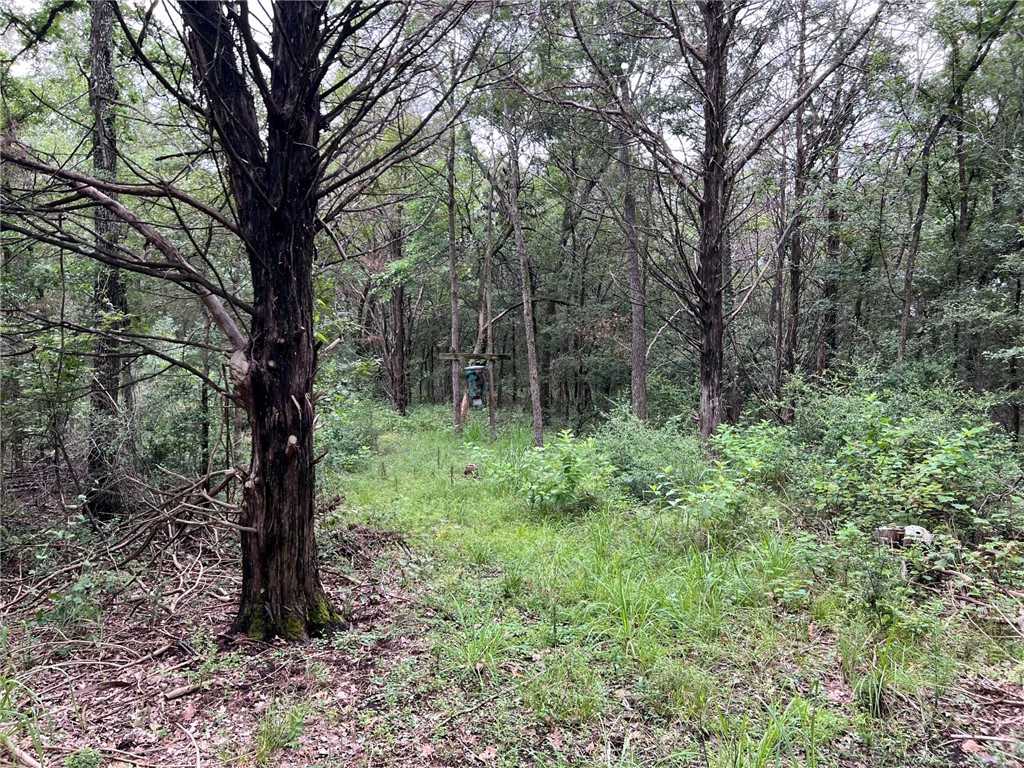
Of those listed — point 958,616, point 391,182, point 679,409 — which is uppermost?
point 391,182

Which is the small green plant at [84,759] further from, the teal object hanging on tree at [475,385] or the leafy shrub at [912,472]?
the teal object hanging on tree at [475,385]

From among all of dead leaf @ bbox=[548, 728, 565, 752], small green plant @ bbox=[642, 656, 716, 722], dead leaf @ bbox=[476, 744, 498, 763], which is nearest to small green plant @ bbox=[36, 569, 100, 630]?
dead leaf @ bbox=[476, 744, 498, 763]

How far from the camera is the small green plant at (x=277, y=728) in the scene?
2.18 metres

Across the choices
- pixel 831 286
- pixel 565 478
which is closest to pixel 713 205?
pixel 565 478

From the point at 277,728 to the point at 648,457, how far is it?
191 inches

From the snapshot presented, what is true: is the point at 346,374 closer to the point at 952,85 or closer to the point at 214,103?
the point at 214,103

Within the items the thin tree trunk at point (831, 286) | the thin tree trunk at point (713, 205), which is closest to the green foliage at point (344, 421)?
the thin tree trunk at point (713, 205)

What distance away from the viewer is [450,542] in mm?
4820

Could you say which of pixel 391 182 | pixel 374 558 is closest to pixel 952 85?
pixel 391 182

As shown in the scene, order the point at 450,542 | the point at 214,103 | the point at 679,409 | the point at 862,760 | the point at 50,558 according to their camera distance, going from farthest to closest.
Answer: the point at 679,409
the point at 450,542
the point at 50,558
the point at 214,103
the point at 862,760

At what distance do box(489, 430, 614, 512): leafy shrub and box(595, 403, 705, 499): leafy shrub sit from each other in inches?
14.0

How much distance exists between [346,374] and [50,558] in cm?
325

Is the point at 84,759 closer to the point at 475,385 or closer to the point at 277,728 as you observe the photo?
the point at 277,728

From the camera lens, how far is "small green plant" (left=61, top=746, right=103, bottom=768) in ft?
6.63
